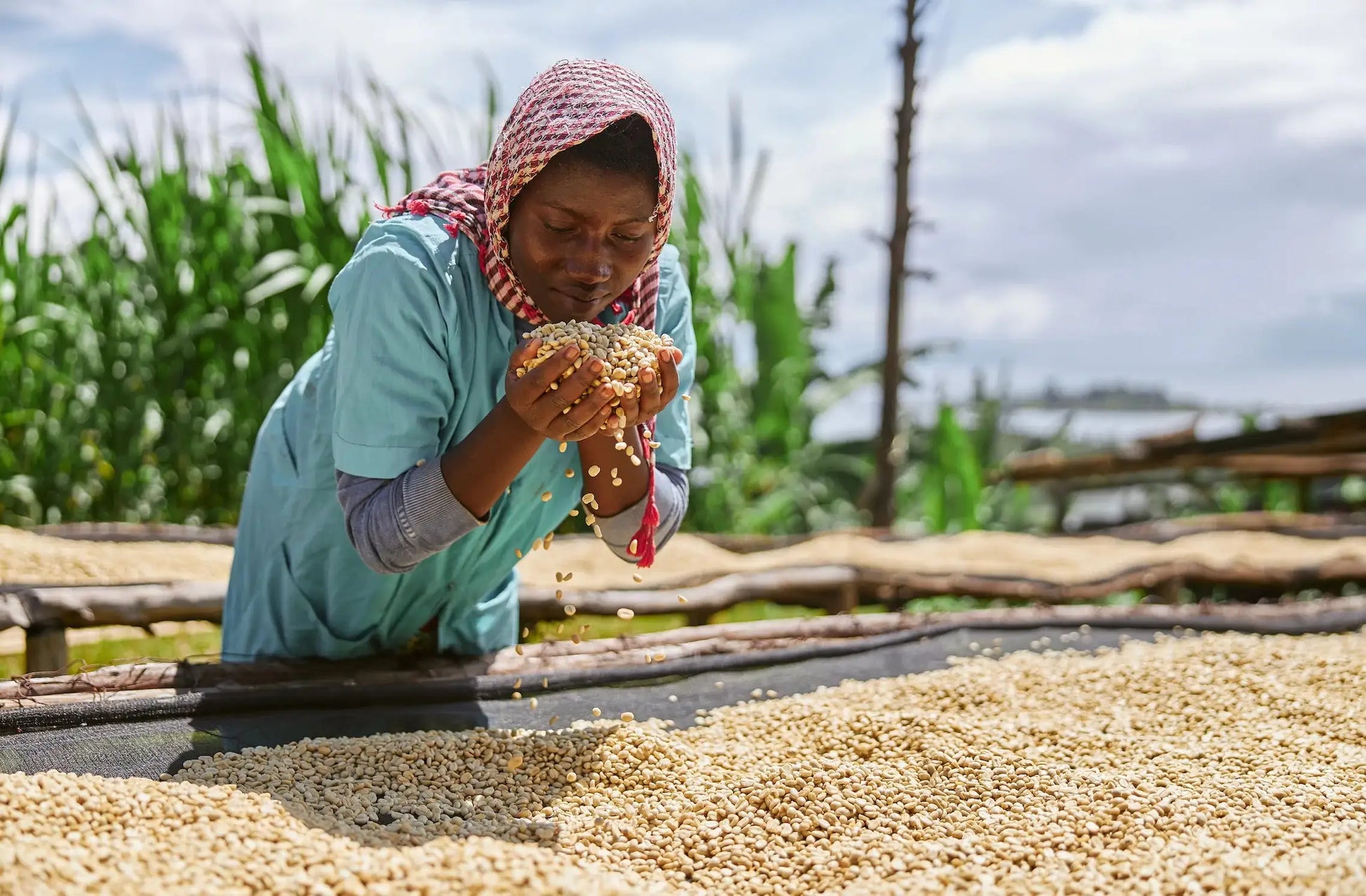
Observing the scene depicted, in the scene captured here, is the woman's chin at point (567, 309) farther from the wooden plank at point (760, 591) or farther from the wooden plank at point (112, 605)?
the wooden plank at point (112, 605)

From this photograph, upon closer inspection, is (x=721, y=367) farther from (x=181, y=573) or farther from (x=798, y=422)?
(x=181, y=573)

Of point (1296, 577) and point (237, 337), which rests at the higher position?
point (237, 337)

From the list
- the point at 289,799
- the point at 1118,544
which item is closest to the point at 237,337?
the point at 289,799

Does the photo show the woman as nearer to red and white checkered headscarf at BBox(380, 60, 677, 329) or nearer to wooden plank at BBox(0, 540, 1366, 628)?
red and white checkered headscarf at BBox(380, 60, 677, 329)

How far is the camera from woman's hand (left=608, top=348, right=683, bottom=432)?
61.0 inches

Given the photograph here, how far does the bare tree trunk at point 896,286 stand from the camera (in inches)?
238

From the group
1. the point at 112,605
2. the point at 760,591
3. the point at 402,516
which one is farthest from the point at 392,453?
the point at 760,591

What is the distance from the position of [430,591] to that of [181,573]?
2163 mm

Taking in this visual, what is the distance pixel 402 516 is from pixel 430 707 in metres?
0.69

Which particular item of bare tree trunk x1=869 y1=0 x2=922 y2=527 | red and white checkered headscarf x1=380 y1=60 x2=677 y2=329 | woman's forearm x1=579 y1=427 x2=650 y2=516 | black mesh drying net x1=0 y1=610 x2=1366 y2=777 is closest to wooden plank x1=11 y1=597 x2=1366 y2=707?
black mesh drying net x1=0 y1=610 x2=1366 y2=777

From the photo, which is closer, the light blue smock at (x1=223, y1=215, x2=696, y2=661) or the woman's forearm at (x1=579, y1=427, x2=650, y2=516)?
the light blue smock at (x1=223, y1=215, x2=696, y2=661)

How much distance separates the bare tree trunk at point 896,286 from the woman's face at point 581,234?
15.7 feet

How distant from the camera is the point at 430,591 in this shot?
6.89ft

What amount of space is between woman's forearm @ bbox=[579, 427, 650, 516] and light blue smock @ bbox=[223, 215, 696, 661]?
114mm
